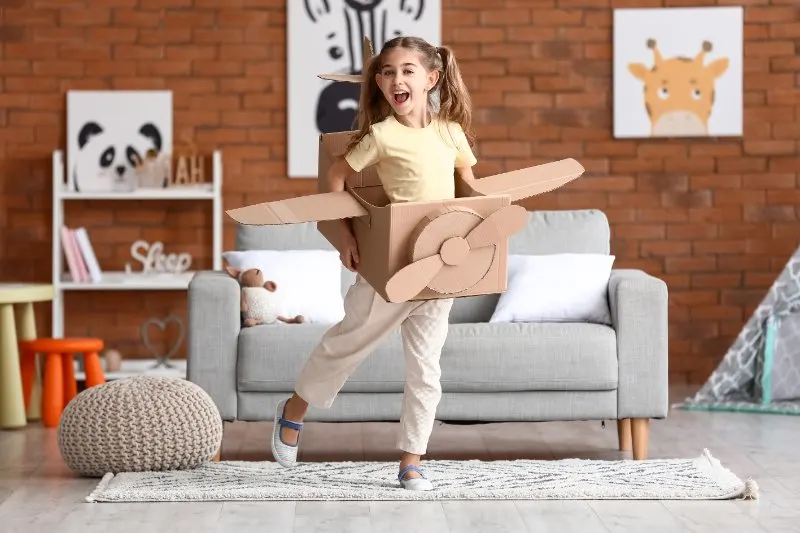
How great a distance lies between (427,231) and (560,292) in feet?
4.16

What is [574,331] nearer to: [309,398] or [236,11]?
[309,398]

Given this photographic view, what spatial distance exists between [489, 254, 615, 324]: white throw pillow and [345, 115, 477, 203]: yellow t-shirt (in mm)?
1015

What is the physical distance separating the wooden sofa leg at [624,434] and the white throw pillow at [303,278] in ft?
3.16

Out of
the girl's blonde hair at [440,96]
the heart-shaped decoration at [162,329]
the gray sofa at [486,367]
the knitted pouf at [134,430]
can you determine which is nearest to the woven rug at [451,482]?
the knitted pouf at [134,430]

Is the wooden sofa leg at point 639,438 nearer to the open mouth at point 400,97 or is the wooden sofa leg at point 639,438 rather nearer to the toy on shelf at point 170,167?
the open mouth at point 400,97

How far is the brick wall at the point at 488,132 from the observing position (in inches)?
235

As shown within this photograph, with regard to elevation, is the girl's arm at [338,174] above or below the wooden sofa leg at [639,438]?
above

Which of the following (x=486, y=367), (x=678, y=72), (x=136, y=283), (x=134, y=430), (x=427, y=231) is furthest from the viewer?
(x=678, y=72)

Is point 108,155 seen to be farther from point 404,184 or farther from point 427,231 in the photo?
point 427,231

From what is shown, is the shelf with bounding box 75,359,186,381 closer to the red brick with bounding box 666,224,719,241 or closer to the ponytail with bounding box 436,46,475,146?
the red brick with bounding box 666,224,719,241

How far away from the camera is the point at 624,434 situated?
4254 mm

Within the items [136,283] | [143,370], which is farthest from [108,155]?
[143,370]

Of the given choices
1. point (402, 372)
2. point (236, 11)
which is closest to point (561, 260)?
point (402, 372)

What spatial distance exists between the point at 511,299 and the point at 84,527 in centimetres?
172
